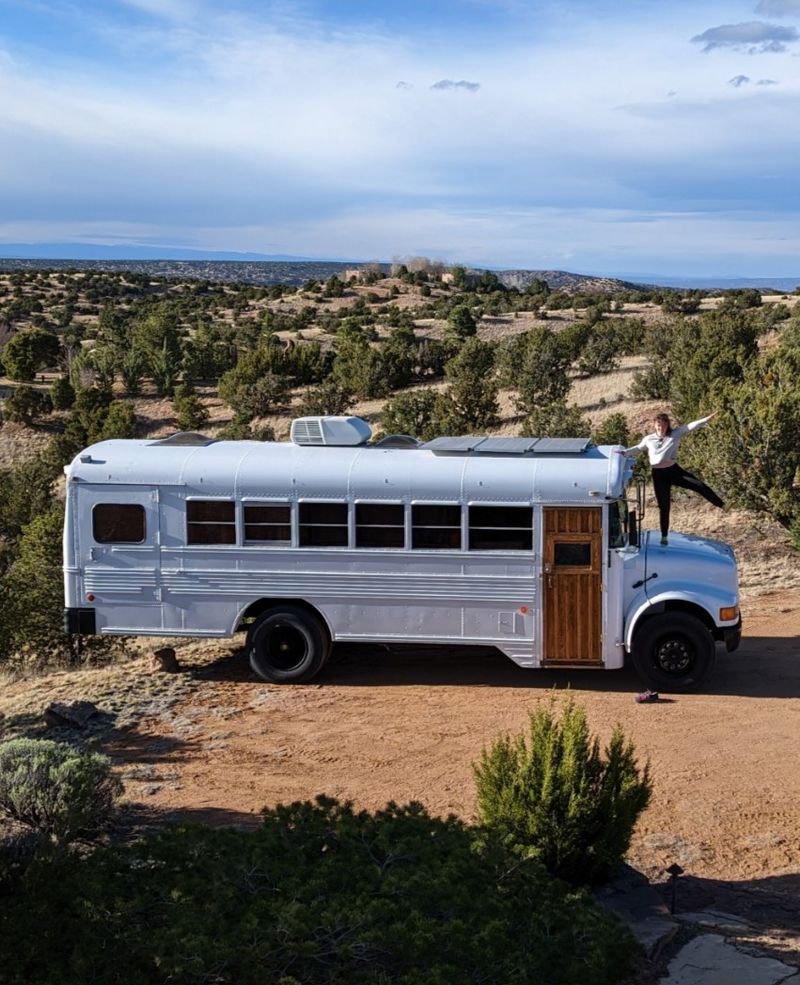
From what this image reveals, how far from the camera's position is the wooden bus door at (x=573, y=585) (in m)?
11.2

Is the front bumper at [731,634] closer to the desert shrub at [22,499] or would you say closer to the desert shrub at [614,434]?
the desert shrub at [614,434]

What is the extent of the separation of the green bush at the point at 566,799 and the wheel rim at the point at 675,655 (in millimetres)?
4226

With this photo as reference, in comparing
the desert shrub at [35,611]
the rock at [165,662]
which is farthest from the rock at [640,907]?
the desert shrub at [35,611]

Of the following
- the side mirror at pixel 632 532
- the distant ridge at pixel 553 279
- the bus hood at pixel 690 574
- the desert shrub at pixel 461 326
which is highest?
the distant ridge at pixel 553 279

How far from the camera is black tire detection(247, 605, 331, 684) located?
468 inches

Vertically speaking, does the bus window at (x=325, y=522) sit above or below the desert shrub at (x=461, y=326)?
below

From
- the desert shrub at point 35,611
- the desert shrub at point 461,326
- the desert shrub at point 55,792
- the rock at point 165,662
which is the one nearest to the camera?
the desert shrub at point 55,792

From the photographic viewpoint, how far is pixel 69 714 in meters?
11.1

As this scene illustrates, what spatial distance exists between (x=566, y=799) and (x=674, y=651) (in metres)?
4.72

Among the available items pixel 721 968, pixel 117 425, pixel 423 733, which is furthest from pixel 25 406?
pixel 721 968

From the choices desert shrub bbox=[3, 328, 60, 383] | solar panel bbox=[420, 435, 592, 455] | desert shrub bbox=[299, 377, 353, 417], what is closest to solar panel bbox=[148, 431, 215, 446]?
solar panel bbox=[420, 435, 592, 455]

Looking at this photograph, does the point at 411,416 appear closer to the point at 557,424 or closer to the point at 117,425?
the point at 557,424

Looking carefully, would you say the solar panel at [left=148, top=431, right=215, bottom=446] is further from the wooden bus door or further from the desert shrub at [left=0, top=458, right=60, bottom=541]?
the desert shrub at [left=0, top=458, right=60, bottom=541]

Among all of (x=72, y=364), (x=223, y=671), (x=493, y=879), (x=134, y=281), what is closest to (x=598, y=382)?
(x=72, y=364)
